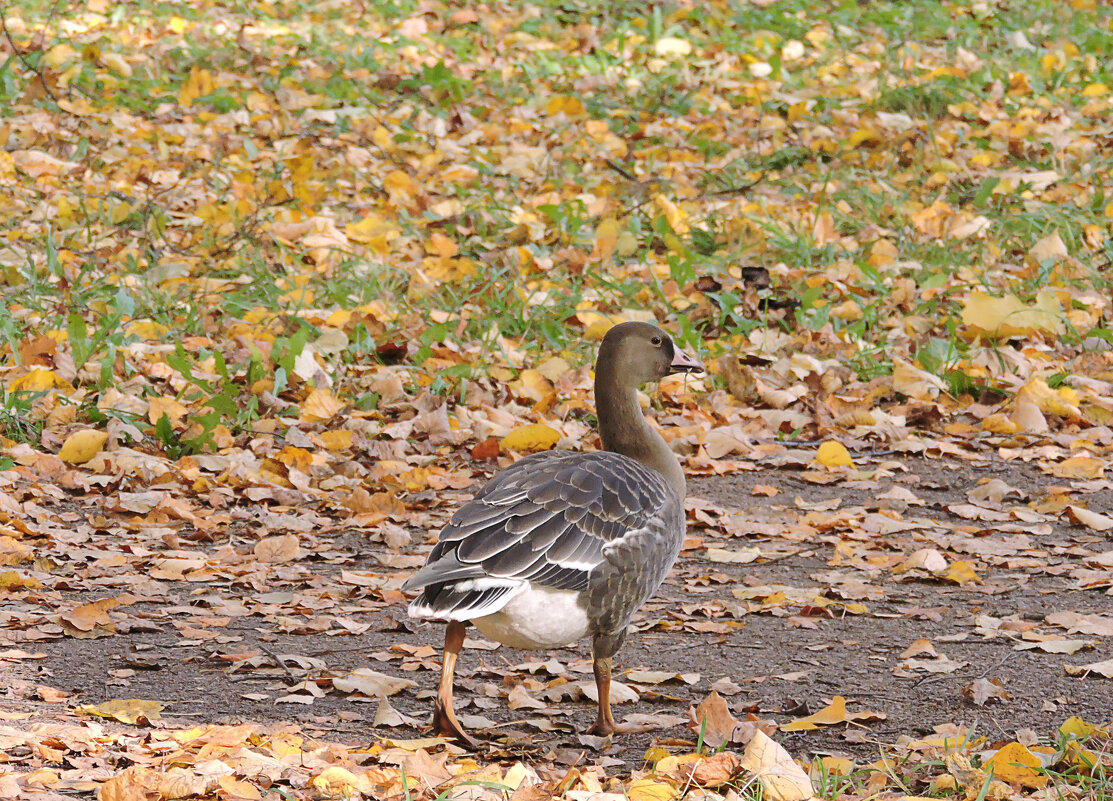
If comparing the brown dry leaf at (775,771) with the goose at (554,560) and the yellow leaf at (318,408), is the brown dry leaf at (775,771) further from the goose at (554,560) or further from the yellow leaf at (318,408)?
the yellow leaf at (318,408)

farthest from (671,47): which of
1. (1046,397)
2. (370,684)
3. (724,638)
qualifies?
(370,684)

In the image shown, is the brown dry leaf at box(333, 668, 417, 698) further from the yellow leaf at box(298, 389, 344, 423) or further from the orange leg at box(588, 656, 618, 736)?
the yellow leaf at box(298, 389, 344, 423)

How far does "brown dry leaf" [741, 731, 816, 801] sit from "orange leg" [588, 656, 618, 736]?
1.67ft

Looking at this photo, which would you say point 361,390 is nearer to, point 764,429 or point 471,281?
point 471,281

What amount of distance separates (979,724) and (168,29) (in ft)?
32.8

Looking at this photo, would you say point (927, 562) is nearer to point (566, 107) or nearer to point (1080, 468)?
point (1080, 468)

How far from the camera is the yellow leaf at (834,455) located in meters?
5.46

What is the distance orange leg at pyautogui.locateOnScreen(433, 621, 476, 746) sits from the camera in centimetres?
308

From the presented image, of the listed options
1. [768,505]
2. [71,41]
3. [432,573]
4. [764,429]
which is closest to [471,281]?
[764,429]

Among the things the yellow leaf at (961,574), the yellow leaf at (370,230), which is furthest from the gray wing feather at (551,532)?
the yellow leaf at (370,230)

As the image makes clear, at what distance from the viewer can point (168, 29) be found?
36.5 feet

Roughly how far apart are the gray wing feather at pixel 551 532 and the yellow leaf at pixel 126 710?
0.75 metres

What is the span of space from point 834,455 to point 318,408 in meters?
2.31

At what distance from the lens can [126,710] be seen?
3141mm
